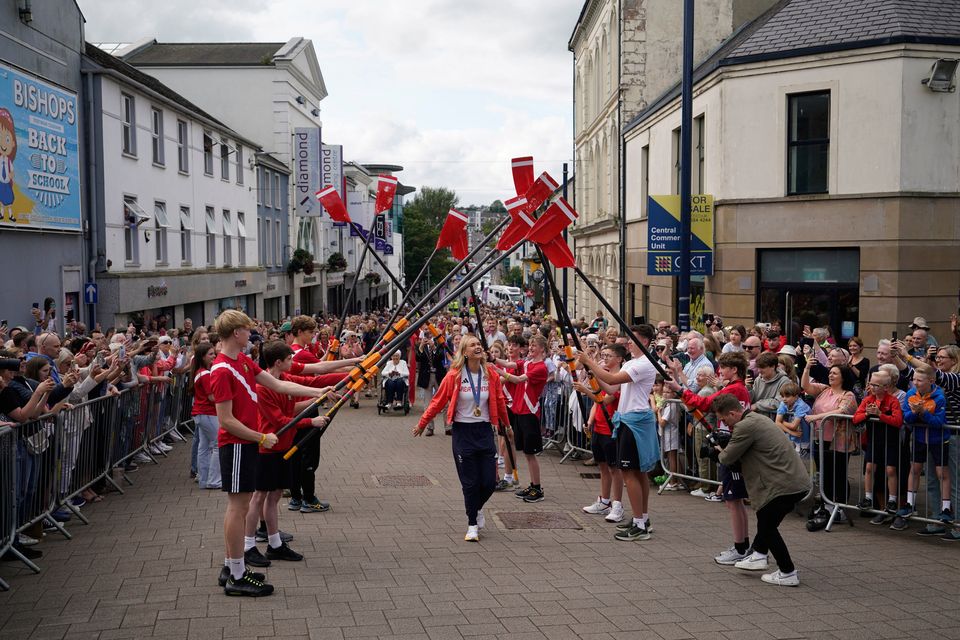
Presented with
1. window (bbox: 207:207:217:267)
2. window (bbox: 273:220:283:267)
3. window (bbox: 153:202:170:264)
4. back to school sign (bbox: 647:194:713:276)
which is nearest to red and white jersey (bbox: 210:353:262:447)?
back to school sign (bbox: 647:194:713:276)

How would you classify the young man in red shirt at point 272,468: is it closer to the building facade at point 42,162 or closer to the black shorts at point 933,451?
the black shorts at point 933,451

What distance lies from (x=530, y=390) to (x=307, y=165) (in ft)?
113

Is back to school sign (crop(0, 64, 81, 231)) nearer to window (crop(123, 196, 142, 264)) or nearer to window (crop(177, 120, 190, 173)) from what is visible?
window (crop(123, 196, 142, 264))

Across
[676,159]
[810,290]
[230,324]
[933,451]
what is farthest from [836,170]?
[230,324]

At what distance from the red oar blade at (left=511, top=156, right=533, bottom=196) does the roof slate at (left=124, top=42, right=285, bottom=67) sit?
36.2 m

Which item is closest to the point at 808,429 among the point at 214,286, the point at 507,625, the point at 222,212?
the point at 507,625

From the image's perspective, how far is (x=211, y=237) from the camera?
3269 cm

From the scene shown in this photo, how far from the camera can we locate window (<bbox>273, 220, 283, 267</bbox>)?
1670 inches

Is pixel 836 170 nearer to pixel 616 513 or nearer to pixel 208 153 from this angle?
pixel 616 513

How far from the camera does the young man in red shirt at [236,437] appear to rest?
20.9ft

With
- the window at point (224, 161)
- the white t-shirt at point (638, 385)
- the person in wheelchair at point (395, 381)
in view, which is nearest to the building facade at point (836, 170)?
the person in wheelchair at point (395, 381)

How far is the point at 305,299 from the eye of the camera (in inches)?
1939

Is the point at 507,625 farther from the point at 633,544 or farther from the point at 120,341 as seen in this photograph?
the point at 120,341

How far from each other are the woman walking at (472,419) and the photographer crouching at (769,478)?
2357 millimetres
